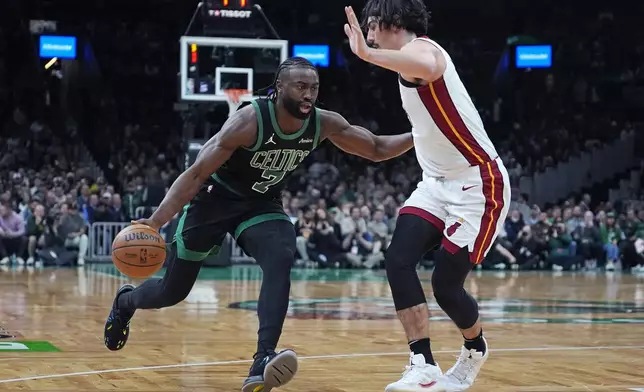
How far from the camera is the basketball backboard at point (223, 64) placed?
18.2 m

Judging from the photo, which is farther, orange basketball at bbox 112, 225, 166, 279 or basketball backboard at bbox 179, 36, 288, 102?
basketball backboard at bbox 179, 36, 288, 102

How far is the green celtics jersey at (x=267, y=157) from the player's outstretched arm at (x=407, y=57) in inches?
32.9

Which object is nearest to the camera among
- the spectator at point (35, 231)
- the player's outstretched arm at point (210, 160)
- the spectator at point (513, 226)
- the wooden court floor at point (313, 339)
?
the player's outstretched arm at point (210, 160)

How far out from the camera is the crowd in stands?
21531 millimetres

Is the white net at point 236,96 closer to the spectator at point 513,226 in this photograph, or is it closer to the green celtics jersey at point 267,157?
the spectator at point 513,226

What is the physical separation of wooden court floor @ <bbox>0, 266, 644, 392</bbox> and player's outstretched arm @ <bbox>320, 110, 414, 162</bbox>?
1461mm

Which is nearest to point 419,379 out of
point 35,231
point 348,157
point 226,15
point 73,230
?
point 226,15

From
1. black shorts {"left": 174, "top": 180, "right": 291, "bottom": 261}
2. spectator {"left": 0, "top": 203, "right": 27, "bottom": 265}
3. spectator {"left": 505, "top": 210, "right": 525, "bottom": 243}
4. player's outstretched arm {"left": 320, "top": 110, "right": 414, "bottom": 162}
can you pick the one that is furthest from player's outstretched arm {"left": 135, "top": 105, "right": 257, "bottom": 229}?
spectator {"left": 505, "top": 210, "right": 525, "bottom": 243}

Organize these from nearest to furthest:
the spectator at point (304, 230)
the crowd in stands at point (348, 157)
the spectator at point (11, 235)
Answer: the spectator at point (11, 235) < the spectator at point (304, 230) < the crowd in stands at point (348, 157)

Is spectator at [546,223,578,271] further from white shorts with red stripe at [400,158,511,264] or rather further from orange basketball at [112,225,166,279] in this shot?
orange basketball at [112,225,166,279]

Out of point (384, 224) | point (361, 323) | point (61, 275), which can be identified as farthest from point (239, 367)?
point (384, 224)

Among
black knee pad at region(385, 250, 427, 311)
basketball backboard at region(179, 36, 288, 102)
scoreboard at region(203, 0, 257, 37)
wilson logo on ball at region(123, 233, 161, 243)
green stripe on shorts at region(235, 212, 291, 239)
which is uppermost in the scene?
scoreboard at region(203, 0, 257, 37)

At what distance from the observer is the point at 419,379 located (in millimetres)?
5793

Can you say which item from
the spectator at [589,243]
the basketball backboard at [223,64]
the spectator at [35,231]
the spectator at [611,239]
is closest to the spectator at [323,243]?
the basketball backboard at [223,64]
